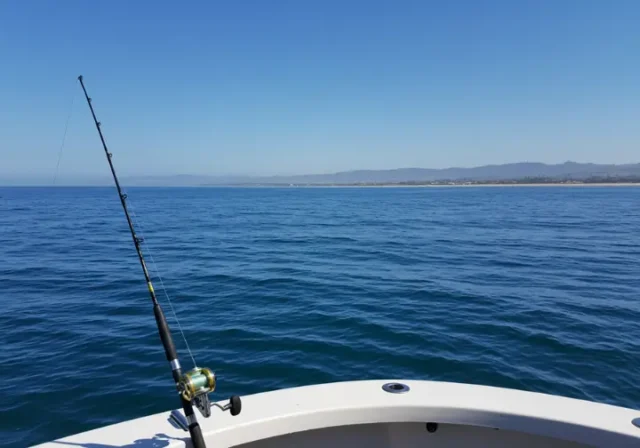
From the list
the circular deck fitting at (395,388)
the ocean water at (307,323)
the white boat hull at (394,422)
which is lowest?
the ocean water at (307,323)

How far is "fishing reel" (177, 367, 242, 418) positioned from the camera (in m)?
2.47

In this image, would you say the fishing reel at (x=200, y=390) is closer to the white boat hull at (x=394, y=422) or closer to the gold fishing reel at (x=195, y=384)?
the gold fishing reel at (x=195, y=384)

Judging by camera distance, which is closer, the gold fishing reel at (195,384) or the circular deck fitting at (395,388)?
the gold fishing reel at (195,384)

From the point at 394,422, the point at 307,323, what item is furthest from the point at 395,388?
the point at 307,323

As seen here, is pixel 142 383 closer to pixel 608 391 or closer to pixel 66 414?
pixel 66 414

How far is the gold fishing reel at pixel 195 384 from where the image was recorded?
2461mm

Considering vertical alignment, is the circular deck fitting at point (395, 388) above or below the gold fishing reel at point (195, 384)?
below

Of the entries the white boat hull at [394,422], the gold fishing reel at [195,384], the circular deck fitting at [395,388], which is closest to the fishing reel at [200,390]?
the gold fishing reel at [195,384]

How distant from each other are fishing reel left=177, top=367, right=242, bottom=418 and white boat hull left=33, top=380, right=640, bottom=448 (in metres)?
0.14

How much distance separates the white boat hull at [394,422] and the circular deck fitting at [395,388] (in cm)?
3

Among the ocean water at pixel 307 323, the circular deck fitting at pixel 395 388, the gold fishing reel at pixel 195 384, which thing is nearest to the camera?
the gold fishing reel at pixel 195 384

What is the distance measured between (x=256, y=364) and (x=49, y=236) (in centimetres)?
2196

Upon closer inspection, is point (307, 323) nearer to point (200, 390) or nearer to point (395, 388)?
point (395, 388)

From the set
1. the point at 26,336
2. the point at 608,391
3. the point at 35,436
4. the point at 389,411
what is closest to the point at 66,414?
the point at 35,436
